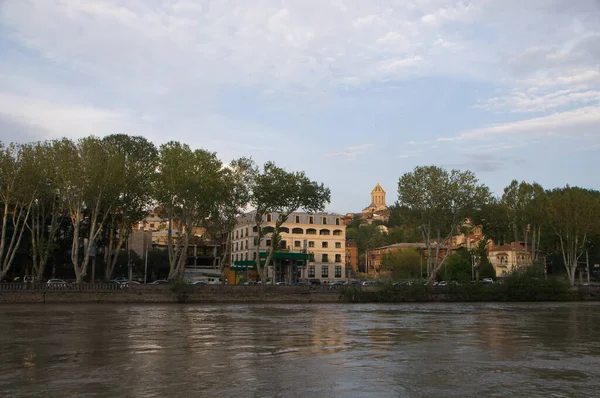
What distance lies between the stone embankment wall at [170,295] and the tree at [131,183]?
7025 mm

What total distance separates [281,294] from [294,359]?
143 ft

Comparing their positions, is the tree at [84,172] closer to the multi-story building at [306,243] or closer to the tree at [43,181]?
the tree at [43,181]

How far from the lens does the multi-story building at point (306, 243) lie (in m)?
103

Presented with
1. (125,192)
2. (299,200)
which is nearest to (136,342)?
(125,192)

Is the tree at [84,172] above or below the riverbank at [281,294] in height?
above

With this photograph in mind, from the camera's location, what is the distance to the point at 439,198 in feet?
226

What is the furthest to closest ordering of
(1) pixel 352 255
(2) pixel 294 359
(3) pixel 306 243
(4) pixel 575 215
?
(1) pixel 352 255, (3) pixel 306 243, (4) pixel 575 215, (2) pixel 294 359

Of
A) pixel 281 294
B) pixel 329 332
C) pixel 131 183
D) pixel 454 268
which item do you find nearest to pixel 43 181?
pixel 131 183

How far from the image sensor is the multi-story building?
103m

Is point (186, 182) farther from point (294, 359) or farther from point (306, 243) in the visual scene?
point (306, 243)

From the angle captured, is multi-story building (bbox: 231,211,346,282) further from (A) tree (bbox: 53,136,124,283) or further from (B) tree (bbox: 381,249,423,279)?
(A) tree (bbox: 53,136,124,283)

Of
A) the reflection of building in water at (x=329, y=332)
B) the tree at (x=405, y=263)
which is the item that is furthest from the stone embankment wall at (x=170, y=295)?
the tree at (x=405, y=263)

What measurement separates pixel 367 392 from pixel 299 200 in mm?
52943

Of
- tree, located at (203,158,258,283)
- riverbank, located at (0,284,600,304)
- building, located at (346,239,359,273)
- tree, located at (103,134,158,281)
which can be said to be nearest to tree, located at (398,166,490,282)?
riverbank, located at (0,284,600,304)
